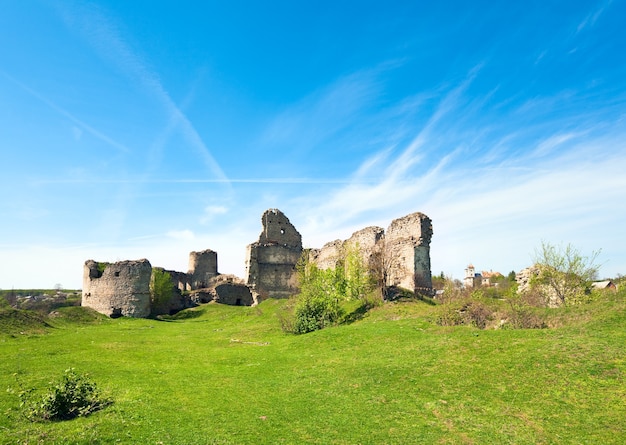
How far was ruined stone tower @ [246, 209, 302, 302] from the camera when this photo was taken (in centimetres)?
4869

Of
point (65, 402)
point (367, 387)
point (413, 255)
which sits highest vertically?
point (413, 255)

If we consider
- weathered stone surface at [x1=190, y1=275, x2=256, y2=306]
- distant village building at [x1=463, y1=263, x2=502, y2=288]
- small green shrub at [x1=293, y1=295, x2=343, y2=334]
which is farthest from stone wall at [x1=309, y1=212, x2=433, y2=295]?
distant village building at [x1=463, y1=263, x2=502, y2=288]

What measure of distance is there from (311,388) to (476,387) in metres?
4.81

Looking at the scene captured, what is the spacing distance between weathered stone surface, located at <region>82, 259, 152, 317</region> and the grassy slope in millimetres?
21064

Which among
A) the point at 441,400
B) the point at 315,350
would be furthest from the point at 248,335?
the point at 441,400

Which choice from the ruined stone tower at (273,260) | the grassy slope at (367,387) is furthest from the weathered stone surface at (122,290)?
the grassy slope at (367,387)

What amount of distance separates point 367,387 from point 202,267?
5497 cm

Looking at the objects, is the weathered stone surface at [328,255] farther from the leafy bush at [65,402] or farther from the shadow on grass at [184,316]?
the leafy bush at [65,402]

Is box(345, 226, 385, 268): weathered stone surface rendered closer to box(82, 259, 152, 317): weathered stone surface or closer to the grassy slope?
the grassy slope

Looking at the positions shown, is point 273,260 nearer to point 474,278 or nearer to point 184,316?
point 184,316

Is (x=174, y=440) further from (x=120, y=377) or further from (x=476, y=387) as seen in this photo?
(x=476, y=387)

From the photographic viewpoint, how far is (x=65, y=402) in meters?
10.0

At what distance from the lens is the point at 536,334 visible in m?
14.6

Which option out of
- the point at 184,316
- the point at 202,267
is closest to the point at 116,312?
the point at 184,316
